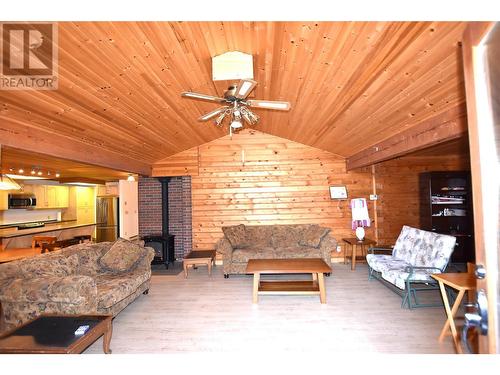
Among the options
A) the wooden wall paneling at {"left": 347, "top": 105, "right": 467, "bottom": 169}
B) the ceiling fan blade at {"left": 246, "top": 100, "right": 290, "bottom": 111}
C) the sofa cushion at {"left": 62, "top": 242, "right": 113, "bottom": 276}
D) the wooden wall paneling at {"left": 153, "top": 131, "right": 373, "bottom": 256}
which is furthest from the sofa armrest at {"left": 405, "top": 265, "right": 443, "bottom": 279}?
the sofa cushion at {"left": 62, "top": 242, "right": 113, "bottom": 276}

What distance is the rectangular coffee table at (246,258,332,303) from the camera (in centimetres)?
381

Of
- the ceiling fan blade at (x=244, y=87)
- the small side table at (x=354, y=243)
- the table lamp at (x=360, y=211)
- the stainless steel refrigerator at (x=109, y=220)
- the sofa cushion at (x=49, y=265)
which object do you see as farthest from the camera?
the stainless steel refrigerator at (x=109, y=220)

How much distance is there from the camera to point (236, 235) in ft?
18.8

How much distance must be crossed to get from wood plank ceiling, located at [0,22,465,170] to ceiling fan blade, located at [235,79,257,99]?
1.29ft

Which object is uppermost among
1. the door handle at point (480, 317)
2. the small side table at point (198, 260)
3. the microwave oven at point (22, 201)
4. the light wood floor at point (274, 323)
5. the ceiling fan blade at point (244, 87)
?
the ceiling fan blade at point (244, 87)

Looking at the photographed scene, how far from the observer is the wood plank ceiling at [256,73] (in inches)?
76.7

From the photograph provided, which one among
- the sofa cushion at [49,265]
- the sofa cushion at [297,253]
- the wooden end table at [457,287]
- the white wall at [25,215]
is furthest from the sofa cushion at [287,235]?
the white wall at [25,215]

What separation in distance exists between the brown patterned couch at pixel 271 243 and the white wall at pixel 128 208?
7.41ft

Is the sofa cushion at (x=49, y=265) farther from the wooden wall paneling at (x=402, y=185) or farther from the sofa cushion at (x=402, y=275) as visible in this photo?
the wooden wall paneling at (x=402, y=185)

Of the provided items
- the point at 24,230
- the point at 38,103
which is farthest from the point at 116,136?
the point at 24,230

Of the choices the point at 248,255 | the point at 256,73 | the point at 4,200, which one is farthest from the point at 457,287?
the point at 4,200

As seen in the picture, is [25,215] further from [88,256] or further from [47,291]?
[47,291]

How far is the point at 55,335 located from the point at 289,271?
2702 millimetres

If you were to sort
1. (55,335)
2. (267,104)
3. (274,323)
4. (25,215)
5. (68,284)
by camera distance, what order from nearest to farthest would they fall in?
(55,335) < (267,104) < (68,284) < (274,323) < (25,215)
